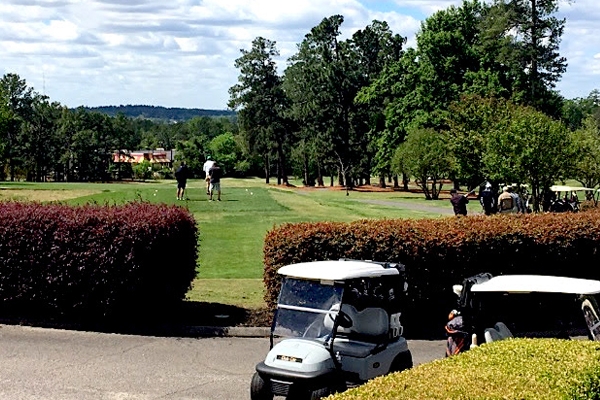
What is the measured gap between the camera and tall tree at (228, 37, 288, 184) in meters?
81.7

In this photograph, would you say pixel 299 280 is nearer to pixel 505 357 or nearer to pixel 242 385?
pixel 242 385

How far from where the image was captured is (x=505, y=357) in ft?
22.5

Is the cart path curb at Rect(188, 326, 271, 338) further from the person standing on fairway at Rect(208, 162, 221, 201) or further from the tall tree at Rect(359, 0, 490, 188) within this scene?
the tall tree at Rect(359, 0, 490, 188)

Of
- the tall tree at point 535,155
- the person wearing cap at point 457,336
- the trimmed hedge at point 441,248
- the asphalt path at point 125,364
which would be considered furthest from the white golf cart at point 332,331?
the tall tree at point 535,155

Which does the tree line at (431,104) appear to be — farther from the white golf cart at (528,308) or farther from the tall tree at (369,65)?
the white golf cart at (528,308)

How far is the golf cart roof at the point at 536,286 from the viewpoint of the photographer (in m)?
8.82

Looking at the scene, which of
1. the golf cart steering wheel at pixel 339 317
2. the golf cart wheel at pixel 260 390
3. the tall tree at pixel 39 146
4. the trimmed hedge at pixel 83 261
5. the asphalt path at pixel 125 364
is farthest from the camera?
the tall tree at pixel 39 146

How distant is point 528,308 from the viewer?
9.21m

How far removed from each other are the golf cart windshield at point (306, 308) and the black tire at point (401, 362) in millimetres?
1047

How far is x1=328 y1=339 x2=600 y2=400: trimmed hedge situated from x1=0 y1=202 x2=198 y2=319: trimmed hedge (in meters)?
6.43

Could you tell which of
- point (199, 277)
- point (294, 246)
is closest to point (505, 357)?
point (294, 246)

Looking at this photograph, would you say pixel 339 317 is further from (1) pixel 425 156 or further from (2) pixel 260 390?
(1) pixel 425 156

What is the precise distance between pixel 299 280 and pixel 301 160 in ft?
250

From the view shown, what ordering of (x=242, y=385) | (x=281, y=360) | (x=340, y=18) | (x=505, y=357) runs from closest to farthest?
(x=505, y=357) → (x=281, y=360) → (x=242, y=385) → (x=340, y=18)
